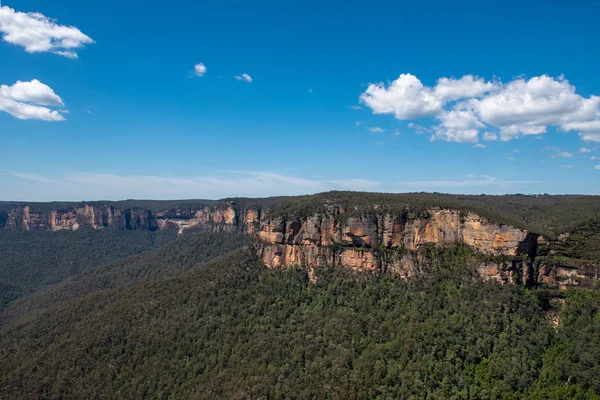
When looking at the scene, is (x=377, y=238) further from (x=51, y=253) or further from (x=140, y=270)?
(x=51, y=253)

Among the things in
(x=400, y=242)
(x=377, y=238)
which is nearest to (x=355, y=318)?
(x=377, y=238)

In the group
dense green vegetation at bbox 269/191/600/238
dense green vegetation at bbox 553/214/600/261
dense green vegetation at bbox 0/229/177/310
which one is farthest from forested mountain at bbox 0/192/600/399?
A: dense green vegetation at bbox 0/229/177/310

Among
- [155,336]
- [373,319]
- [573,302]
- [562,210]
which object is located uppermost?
[562,210]

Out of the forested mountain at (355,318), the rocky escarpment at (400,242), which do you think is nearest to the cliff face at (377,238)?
the rocky escarpment at (400,242)

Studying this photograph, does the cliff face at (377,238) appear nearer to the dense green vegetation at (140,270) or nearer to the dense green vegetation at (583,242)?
the dense green vegetation at (583,242)

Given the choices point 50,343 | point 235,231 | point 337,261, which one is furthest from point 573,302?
point 235,231

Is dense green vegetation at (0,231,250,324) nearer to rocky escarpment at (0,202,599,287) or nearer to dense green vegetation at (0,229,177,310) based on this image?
dense green vegetation at (0,229,177,310)

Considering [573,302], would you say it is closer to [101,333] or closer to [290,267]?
[290,267]
